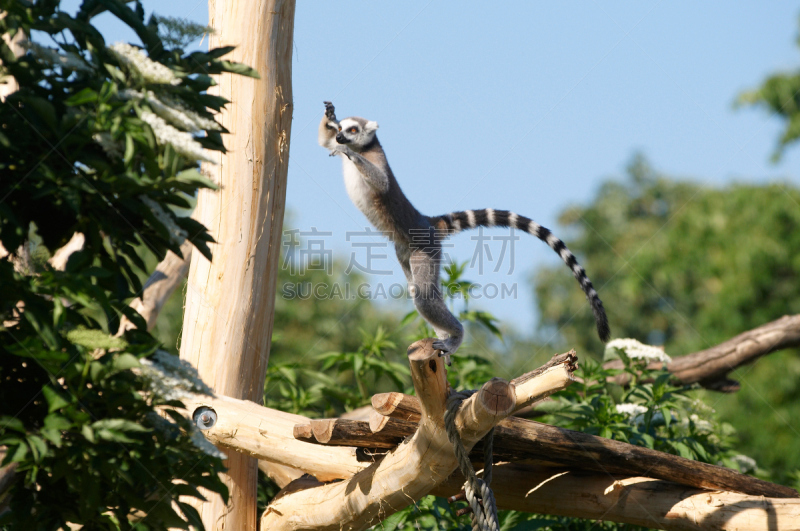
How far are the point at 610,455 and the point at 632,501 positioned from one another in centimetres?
27

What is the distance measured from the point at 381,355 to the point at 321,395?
0.63m

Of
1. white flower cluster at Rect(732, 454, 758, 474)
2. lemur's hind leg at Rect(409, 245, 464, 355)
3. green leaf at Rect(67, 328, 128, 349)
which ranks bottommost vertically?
white flower cluster at Rect(732, 454, 758, 474)

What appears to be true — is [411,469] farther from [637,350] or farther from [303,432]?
[637,350]

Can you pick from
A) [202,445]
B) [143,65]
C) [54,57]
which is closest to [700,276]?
[202,445]

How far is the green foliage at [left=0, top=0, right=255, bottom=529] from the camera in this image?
1716mm

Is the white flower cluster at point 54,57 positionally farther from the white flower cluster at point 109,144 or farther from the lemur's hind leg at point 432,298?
the lemur's hind leg at point 432,298

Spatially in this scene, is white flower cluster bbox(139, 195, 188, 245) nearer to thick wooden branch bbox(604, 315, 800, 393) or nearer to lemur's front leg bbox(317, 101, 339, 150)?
lemur's front leg bbox(317, 101, 339, 150)

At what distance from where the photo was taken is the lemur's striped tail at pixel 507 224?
4387mm

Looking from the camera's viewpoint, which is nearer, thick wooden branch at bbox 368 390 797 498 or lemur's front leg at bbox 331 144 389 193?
thick wooden branch at bbox 368 390 797 498

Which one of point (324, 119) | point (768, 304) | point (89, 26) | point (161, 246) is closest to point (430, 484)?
point (161, 246)

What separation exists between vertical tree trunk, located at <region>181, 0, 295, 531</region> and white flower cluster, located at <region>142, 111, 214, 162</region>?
232cm

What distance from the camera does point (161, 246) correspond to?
200cm

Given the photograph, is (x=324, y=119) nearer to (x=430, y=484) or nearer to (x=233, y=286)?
(x=233, y=286)

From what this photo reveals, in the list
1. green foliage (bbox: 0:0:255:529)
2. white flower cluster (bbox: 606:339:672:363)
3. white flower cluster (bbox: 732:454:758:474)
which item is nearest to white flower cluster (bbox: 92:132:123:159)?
green foliage (bbox: 0:0:255:529)
